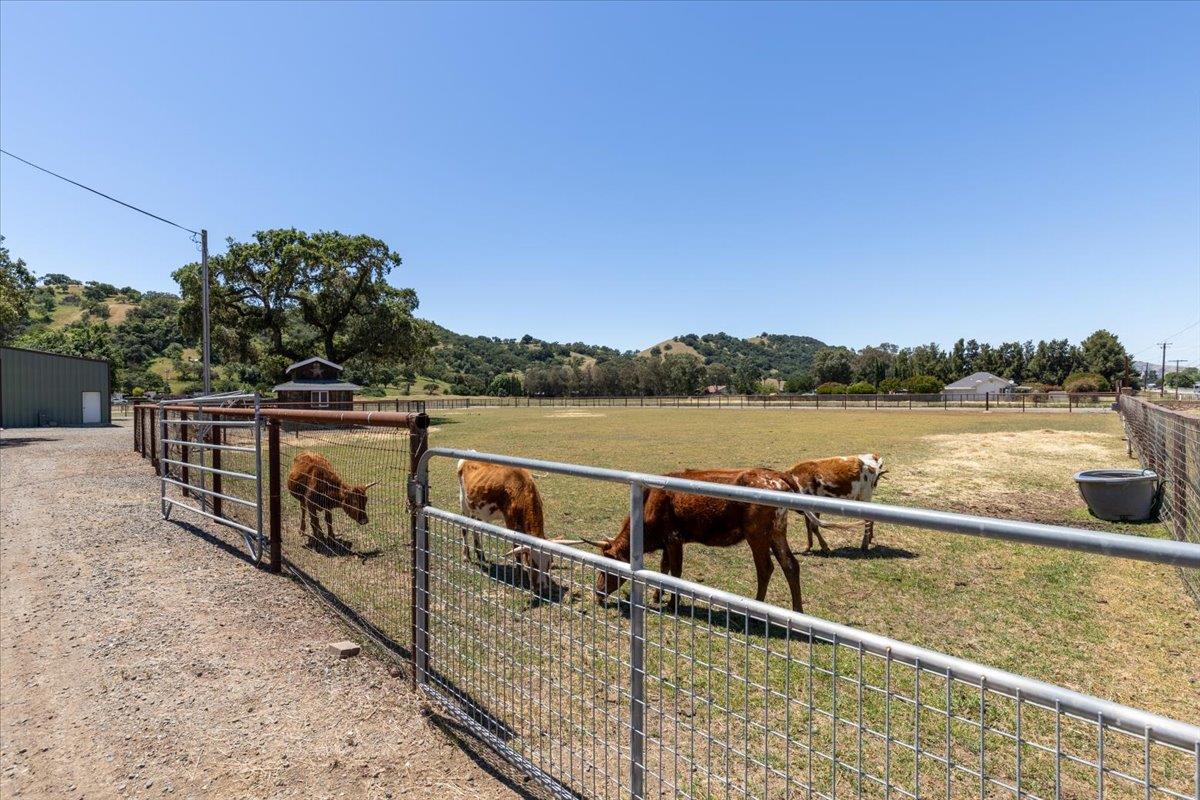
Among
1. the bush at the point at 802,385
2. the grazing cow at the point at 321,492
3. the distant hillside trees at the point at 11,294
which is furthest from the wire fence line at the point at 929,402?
the grazing cow at the point at 321,492

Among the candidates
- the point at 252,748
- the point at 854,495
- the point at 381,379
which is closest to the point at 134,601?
the point at 252,748

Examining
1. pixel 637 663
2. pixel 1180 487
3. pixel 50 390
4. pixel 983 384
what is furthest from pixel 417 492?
pixel 983 384

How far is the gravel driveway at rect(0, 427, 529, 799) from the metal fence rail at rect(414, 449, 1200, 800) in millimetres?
388

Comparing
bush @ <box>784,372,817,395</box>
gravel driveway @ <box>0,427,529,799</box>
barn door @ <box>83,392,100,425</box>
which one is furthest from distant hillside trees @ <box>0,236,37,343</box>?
bush @ <box>784,372,817,395</box>

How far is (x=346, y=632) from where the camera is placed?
487cm

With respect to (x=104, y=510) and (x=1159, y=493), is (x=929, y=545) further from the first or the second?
(x=104, y=510)

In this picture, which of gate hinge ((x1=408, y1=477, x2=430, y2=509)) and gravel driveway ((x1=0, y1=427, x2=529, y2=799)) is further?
gate hinge ((x1=408, y1=477, x2=430, y2=509))

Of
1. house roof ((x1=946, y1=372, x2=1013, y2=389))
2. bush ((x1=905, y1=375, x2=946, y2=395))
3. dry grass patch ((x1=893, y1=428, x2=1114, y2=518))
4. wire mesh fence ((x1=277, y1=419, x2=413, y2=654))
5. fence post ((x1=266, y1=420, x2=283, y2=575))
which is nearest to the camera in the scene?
wire mesh fence ((x1=277, y1=419, x2=413, y2=654))

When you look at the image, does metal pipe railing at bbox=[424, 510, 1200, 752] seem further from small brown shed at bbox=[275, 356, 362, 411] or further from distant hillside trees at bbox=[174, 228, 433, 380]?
distant hillside trees at bbox=[174, 228, 433, 380]

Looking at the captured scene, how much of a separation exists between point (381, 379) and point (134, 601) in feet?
379

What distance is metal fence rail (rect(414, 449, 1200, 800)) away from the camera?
163cm

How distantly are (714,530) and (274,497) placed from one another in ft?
13.9

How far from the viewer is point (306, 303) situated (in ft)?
130

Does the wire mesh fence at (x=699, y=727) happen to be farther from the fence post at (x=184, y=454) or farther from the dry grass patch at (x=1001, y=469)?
the dry grass patch at (x=1001, y=469)
